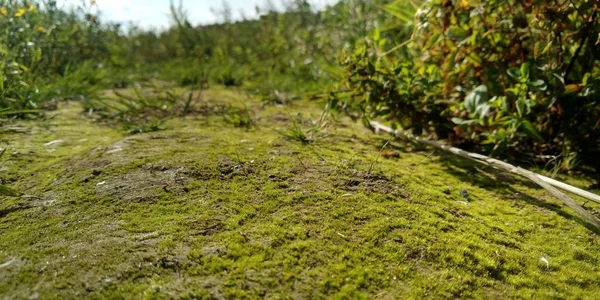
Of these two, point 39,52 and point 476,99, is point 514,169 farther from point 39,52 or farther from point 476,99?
point 39,52

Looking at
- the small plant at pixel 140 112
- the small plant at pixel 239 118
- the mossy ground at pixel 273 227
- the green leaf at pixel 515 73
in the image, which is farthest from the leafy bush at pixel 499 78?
the small plant at pixel 140 112

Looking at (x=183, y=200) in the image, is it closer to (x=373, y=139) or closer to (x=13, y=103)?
(x=373, y=139)

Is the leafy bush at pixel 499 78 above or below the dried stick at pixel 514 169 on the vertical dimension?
above

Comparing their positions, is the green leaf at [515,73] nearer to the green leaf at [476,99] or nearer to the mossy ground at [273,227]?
the green leaf at [476,99]

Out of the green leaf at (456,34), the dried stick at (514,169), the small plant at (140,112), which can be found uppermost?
the green leaf at (456,34)

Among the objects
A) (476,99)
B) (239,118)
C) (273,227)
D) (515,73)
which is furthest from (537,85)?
(239,118)

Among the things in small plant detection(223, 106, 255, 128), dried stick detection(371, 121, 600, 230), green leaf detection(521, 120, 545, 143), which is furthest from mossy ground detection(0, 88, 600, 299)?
small plant detection(223, 106, 255, 128)

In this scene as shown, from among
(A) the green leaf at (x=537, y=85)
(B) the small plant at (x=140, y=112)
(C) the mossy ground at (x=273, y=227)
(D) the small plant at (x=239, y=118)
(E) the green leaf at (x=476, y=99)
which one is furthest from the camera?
(D) the small plant at (x=239, y=118)

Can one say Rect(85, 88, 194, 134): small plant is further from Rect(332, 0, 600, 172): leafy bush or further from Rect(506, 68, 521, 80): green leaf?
Rect(506, 68, 521, 80): green leaf
